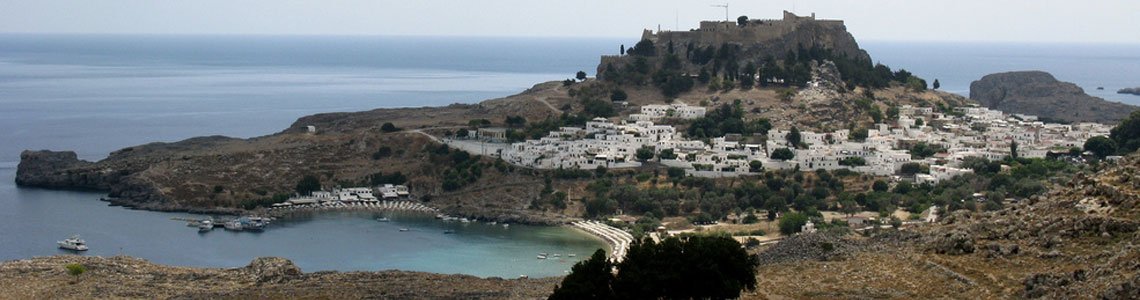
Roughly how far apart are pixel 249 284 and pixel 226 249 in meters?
16.9

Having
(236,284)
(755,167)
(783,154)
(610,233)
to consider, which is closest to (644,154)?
(755,167)

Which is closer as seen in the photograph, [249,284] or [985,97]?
[249,284]

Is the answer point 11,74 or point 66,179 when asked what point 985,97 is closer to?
point 66,179

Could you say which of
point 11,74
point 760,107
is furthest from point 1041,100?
point 11,74

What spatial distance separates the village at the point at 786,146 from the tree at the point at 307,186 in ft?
18.9

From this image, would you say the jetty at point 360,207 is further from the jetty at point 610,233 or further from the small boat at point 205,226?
the jetty at point 610,233

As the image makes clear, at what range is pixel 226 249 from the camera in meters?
42.6

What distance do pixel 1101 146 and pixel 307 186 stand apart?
24.9 meters

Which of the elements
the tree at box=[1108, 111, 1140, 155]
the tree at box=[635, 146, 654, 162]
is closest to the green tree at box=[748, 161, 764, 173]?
the tree at box=[635, 146, 654, 162]

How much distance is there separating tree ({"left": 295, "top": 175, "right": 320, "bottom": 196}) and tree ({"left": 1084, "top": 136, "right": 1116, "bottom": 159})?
24.4m

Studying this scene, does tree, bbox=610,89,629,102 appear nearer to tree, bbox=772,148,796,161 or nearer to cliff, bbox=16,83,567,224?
cliff, bbox=16,83,567,224

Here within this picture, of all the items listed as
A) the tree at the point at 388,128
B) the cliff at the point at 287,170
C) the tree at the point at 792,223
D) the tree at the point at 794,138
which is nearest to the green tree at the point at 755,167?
the tree at the point at 794,138

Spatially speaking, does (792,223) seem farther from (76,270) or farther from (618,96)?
(618,96)

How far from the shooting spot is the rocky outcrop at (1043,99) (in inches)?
2876
